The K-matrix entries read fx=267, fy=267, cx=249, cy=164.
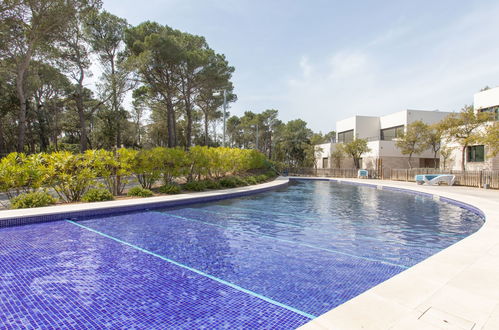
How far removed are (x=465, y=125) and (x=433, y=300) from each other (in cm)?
2015

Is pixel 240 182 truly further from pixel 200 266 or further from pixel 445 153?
pixel 445 153

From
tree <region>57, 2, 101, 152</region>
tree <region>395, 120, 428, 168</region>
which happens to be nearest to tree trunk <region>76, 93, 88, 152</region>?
tree <region>57, 2, 101, 152</region>

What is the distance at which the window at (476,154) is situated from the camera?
1898 cm

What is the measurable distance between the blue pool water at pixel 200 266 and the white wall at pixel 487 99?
17.5m

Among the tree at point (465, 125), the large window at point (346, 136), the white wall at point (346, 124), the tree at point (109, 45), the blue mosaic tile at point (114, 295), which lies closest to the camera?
the blue mosaic tile at point (114, 295)

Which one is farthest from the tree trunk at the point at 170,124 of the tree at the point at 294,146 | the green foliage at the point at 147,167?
the tree at the point at 294,146

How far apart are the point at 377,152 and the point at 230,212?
2287cm

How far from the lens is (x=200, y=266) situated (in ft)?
13.6

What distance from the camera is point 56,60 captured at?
20.1 meters

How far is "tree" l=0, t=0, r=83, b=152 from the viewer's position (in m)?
13.5

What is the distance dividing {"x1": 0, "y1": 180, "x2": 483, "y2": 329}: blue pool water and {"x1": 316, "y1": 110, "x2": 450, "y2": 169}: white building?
20547mm

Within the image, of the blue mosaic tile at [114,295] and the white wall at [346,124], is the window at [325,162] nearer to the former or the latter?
the white wall at [346,124]

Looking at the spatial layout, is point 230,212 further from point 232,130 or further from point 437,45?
point 232,130

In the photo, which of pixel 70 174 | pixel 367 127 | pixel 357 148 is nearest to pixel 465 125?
pixel 357 148
